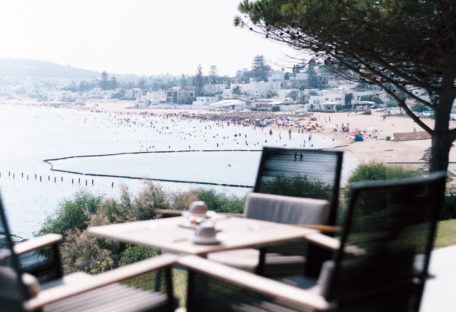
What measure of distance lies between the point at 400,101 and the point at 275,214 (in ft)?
31.1

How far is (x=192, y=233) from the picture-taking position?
8.90 ft

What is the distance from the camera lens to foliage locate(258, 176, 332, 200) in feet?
10.6

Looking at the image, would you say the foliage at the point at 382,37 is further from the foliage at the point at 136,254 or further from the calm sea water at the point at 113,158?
the calm sea water at the point at 113,158

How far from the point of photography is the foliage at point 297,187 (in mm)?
3223

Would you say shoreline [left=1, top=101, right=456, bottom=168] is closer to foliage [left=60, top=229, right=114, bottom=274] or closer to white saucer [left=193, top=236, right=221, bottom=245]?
foliage [left=60, top=229, right=114, bottom=274]

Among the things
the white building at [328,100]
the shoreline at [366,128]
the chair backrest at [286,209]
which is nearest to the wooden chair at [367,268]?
the chair backrest at [286,209]

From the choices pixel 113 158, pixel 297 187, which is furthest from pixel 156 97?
pixel 297 187

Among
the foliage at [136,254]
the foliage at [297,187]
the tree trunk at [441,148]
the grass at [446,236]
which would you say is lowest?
the foliage at [136,254]

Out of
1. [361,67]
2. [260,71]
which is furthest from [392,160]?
[260,71]

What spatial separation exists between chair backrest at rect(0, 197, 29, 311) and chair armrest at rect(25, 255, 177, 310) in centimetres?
4

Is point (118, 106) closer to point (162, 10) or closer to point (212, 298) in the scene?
point (162, 10)

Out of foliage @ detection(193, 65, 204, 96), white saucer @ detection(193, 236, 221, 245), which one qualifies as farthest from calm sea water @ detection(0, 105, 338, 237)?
foliage @ detection(193, 65, 204, 96)

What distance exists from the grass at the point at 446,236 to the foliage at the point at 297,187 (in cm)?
249

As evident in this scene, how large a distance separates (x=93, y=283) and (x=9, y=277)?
261 millimetres
